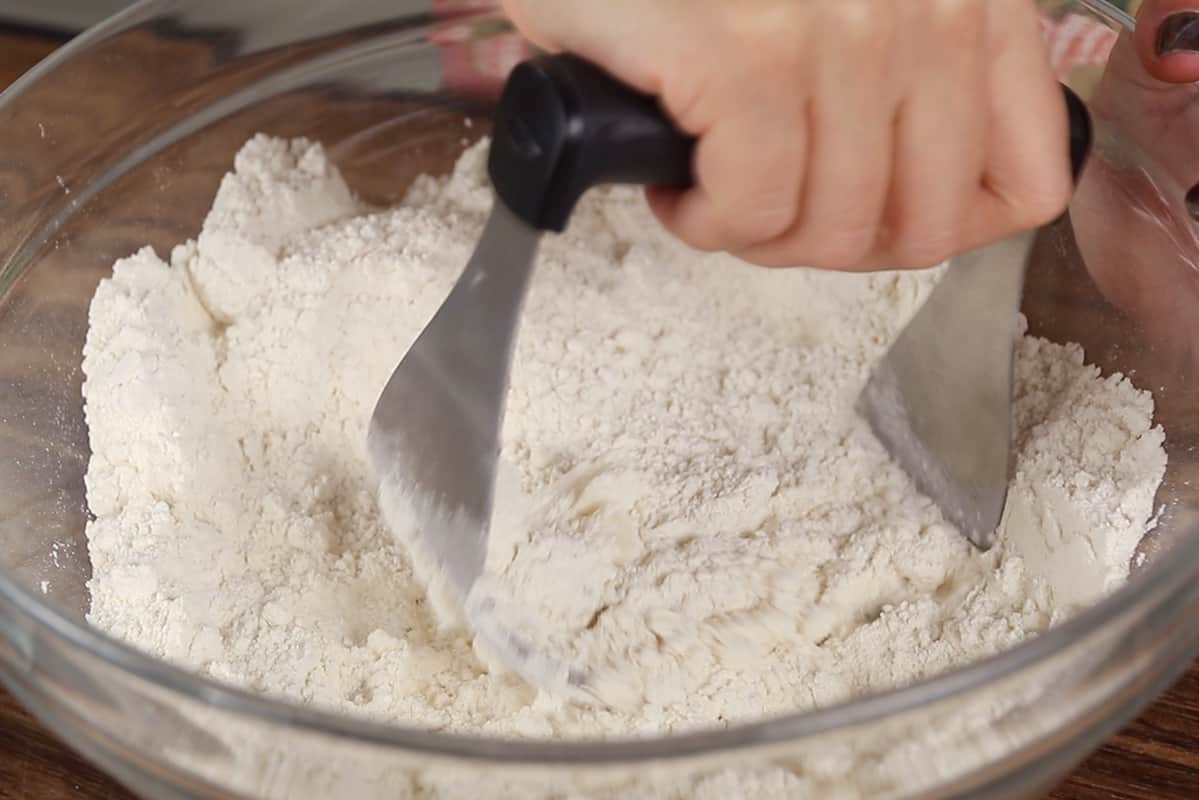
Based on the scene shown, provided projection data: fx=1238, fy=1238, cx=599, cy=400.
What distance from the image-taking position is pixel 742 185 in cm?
47

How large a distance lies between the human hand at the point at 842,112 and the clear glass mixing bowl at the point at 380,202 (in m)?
0.16

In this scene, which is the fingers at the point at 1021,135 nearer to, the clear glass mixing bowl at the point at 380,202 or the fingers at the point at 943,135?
the fingers at the point at 943,135

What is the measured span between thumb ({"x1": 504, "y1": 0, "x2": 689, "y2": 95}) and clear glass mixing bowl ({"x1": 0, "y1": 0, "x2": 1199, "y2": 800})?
0.79ft

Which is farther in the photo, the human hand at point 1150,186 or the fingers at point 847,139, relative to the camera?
the human hand at point 1150,186

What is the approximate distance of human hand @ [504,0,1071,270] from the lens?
451mm

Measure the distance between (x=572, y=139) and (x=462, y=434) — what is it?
17cm

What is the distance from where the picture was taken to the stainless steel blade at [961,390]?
1.99ft

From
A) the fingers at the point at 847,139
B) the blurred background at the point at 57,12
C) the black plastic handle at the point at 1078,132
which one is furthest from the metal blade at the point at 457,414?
the blurred background at the point at 57,12

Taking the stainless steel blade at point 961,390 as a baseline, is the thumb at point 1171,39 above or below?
above

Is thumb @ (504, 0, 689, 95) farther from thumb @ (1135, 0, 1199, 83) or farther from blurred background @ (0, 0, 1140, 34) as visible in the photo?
blurred background @ (0, 0, 1140, 34)

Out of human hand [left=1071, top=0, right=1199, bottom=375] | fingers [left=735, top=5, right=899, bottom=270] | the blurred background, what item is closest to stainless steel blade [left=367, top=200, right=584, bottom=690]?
fingers [left=735, top=5, right=899, bottom=270]

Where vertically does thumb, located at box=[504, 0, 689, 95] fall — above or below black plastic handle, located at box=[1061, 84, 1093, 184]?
above

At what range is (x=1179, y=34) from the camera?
64cm

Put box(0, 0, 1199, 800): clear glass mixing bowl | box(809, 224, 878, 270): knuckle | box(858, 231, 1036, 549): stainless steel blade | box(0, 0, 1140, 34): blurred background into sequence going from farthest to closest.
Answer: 1. box(0, 0, 1140, 34): blurred background
2. box(858, 231, 1036, 549): stainless steel blade
3. box(809, 224, 878, 270): knuckle
4. box(0, 0, 1199, 800): clear glass mixing bowl
